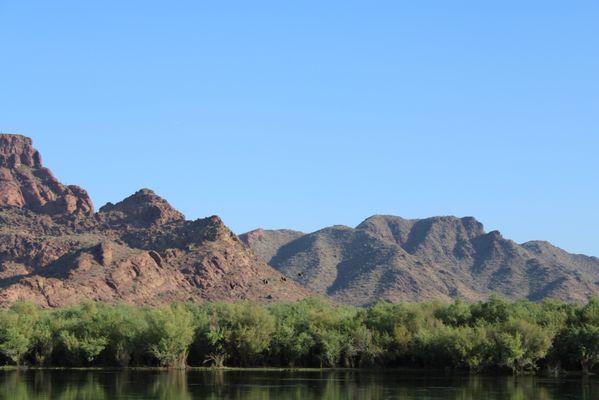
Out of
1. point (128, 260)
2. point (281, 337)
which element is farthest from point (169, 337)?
point (128, 260)

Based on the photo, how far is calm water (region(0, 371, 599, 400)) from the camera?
173ft

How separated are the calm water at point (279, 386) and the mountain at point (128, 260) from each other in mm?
67481

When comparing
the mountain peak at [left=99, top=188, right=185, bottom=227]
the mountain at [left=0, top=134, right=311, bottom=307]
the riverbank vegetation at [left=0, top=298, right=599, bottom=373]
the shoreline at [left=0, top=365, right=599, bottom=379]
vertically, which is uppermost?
the mountain peak at [left=99, top=188, right=185, bottom=227]

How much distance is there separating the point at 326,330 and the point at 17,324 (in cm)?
2715

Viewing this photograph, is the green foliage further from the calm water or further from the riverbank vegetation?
the calm water

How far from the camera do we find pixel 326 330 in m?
81.2

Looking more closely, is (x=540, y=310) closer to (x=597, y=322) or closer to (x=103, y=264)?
(x=597, y=322)

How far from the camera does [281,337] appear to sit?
79.6 m

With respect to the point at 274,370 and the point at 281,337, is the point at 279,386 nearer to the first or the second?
the point at 274,370

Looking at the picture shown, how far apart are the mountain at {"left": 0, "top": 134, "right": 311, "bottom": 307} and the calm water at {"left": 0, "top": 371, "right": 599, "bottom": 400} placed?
67481 millimetres

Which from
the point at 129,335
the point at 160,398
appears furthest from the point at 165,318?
the point at 160,398

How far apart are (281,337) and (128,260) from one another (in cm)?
→ 7867

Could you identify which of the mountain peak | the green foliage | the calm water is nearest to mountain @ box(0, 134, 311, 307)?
the mountain peak

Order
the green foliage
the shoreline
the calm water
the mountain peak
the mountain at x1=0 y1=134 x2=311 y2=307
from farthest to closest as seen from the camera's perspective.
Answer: the mountain peak → the mountain at x1=0 y1=134 x2=311 y2=307 → the green foliage → the shoreline → the calm water
